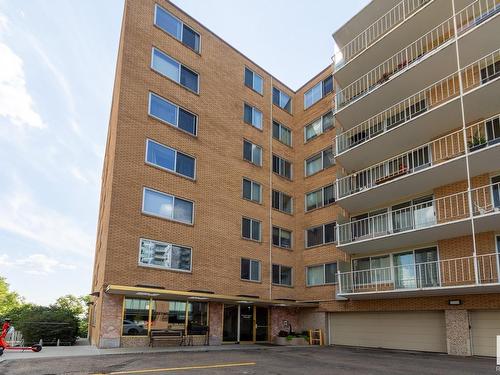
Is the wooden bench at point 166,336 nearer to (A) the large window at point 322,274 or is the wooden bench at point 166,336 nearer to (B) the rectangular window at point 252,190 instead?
(B) the rectangular window at point 252,190

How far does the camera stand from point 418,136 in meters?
17.6

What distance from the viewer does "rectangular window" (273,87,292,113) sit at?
1037 inches

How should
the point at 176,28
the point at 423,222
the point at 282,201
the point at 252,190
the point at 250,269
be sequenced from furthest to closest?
1. the point at 282,201
2. the point at 252,190
3. the point at 250,269
4. the point at 176,28
5. the point at 423,222

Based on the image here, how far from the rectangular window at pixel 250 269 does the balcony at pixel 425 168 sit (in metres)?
5.45

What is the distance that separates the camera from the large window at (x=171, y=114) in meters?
18.7

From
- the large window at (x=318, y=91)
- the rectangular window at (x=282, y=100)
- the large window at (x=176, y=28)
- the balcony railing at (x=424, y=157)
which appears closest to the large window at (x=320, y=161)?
the balcony railing at (x=424, y=157)

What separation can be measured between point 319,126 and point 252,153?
15.7 feet

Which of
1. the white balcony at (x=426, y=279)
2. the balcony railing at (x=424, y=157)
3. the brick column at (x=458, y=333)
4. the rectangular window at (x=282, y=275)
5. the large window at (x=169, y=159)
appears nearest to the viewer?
the white balcony at (x=426, y=279)

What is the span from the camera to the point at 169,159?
18.7 m

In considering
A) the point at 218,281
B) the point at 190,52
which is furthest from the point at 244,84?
A: the point at 218,281

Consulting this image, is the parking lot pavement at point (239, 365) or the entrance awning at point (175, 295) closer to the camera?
the parking lot pavement at point (239, 365)

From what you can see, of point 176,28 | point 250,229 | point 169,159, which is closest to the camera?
point 169,159

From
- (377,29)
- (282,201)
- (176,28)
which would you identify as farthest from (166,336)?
(377,29)

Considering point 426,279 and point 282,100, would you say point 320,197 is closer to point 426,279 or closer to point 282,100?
point 282,100
